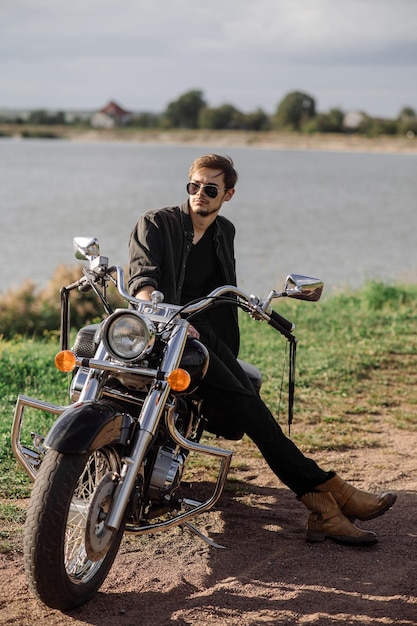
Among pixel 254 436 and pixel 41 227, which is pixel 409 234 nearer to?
pixel 41 227

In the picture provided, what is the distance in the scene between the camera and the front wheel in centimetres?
332

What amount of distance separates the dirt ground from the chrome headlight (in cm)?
96

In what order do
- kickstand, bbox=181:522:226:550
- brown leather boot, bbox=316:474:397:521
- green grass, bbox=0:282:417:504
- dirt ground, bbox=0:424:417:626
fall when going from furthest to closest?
green grass, bbox=0:282:417:504 → brown leather boot, bbox=316:474:397:521 → kickstand, bbox=181:522:226:550 → dirt ground, bbox=0:424:417:626

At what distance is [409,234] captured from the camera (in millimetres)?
26078

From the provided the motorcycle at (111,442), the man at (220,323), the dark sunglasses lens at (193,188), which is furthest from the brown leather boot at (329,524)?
the dark sunglasses lens at (193,188)

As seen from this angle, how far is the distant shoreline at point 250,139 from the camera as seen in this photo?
7812 cm

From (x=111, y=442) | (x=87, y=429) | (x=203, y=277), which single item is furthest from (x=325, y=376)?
(x=87, y=429)

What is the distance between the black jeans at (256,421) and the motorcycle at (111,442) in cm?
20

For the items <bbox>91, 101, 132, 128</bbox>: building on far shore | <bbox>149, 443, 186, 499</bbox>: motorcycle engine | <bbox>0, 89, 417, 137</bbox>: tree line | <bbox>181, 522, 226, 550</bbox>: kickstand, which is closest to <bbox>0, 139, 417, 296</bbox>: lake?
<bbox>181, 522, 226, 550</bbox>: kickstand

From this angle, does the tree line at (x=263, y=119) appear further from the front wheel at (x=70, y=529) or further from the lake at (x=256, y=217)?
the front wheel at (x=70, y=529)

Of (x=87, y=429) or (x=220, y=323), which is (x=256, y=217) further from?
(x=87, y=429)

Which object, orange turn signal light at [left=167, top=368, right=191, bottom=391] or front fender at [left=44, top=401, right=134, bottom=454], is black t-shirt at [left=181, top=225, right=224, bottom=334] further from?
front fender at [left=44, top=401, right=134, bottom=454]

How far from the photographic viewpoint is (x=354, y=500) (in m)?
4.51

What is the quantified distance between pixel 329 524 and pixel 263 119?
9611 centimetres
